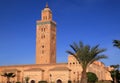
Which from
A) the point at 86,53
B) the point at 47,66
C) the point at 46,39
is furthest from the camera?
the point at 46,39

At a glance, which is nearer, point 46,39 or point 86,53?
point 86,53

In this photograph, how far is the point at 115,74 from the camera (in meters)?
48.1

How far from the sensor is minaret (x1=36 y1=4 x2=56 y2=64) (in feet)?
234

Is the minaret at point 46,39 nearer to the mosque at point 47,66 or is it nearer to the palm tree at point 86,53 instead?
the mosque at point 47,66

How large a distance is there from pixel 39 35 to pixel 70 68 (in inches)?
709

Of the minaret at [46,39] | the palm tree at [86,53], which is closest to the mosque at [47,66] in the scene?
the minaret at [46,39]

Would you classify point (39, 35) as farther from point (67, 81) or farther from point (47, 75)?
point (67, 81)

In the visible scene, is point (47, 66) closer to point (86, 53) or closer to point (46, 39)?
point (46, 39)

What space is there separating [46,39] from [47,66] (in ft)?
36.0

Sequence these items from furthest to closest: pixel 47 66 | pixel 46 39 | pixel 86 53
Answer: pixel 46 39 → pixel 47 66 → pixel 86 53

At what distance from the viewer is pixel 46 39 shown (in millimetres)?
72375

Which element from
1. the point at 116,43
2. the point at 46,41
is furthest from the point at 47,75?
the point at 116,43

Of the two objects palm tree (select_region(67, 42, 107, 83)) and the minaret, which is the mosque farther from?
palm tree (select_region(67, 42, 107, 83))

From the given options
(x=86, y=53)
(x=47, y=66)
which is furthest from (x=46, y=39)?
(x=86, y=53)
